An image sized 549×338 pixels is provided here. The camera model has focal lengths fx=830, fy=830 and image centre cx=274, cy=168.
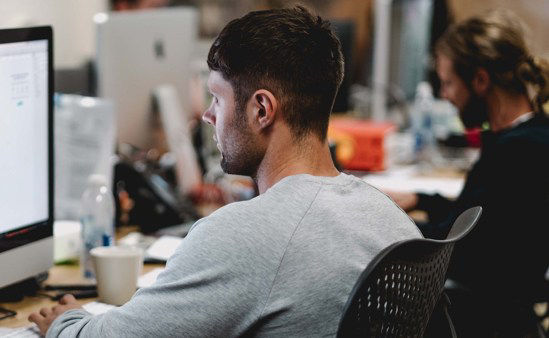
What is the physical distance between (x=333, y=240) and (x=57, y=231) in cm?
100

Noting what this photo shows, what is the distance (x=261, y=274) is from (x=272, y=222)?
3.2 inches

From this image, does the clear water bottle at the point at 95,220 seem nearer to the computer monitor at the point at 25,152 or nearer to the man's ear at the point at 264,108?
the computer monitor at the point at 25,152

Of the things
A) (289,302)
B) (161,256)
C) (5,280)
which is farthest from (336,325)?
(161,256)

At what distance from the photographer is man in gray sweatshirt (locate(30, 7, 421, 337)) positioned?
1158mm

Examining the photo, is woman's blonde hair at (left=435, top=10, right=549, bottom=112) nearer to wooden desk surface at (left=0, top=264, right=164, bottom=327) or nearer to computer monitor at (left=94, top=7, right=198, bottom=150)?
computer monitor at (left=94, top=7, right=198, bottom=150)

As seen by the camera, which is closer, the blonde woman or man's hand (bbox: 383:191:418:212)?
the blonde woman

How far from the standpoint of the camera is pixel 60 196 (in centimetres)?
226

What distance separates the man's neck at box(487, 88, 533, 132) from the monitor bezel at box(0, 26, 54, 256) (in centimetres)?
130

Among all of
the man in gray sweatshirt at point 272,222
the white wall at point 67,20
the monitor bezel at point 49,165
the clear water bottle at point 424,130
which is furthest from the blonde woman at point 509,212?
the white wall at point 67,20

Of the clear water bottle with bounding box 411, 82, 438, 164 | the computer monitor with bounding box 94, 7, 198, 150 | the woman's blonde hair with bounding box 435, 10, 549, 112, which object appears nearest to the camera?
the woman's blonde hair with bounding box 435, 10, 549, 112

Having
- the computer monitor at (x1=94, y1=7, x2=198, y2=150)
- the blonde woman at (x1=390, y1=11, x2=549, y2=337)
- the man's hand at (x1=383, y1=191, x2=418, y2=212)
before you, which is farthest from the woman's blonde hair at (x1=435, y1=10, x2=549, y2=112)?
the computer monitor at (x1=94, y1=7, x2=198, y2=150)

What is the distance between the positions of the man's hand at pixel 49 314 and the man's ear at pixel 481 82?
1.42 metres

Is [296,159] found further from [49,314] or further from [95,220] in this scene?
[95,220]

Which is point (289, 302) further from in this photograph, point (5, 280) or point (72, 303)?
point (5, 280)
